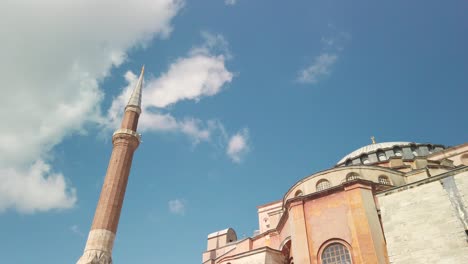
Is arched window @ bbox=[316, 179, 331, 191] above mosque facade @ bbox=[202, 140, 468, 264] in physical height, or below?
above

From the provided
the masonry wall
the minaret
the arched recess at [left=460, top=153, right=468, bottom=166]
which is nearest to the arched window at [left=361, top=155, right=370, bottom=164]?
the arched recess at [left=460, top=153, right=468, bottom=166]

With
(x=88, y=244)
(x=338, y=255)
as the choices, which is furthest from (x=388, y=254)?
(x=88, y=244)

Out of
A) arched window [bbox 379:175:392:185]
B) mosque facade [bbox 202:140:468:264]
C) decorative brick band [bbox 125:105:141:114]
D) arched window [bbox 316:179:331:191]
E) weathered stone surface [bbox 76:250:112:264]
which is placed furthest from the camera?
decorative brick band [bbox 125:105:141:114]

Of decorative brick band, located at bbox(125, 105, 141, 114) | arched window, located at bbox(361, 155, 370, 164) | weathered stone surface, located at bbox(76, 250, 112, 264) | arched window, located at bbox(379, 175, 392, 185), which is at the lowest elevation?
weathered stone surface, located at bbox(76, 250, 112, 264)

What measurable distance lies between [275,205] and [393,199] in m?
16.7

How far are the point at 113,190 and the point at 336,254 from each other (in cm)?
1315

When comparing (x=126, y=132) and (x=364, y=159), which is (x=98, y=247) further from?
(x=364, y=159)

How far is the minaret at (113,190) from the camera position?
21391 mm

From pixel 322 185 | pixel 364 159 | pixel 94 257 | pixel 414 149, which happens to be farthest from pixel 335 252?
pixel 414 149

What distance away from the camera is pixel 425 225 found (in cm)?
1588

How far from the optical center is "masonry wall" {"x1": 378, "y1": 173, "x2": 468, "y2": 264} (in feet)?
48.9

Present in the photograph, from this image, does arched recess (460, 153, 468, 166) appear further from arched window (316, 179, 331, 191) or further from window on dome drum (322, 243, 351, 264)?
window on dome drum (322, 243, 351, 264)

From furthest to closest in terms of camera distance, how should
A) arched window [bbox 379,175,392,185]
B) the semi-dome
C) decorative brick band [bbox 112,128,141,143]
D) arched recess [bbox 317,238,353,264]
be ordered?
1. the semi-dome
2. decorative brick band [bbox 112,128,141,143]
3. arched window [bbox 379,175,392,185]
4. arched recess [bbox 317,238,353,264]

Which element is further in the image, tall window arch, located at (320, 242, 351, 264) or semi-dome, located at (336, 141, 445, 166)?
semi-dome, located at (336, 141, 445, 166)
